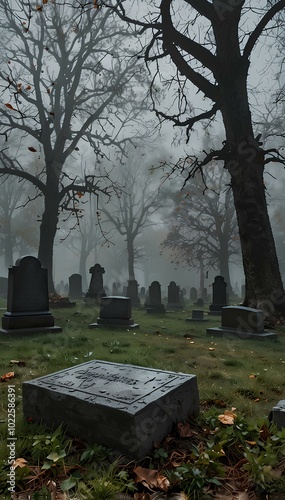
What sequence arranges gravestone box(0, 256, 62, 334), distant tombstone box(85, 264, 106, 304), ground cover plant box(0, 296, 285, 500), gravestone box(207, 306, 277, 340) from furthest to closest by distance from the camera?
distant tombstone box(85, 264, 106, 304), gravestone box(207, 306, 277, 340), gravestone box(0, 256, 62, 334), ground cover plant box(0, 296, 285, 500)

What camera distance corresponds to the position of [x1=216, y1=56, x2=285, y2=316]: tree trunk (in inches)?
400

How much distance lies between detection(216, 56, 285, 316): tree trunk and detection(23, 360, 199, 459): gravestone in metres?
7.53

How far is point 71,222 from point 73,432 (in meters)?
54.5

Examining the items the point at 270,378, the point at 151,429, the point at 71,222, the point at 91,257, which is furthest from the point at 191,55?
the point at 91,257

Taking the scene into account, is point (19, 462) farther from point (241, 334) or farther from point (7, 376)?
point (241, 334)

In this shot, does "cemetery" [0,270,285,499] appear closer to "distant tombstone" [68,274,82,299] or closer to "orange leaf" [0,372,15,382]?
"orange leaf" [0,372,15,382]

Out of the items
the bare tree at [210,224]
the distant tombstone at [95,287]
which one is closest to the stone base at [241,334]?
the distant tombstone at [95,287]

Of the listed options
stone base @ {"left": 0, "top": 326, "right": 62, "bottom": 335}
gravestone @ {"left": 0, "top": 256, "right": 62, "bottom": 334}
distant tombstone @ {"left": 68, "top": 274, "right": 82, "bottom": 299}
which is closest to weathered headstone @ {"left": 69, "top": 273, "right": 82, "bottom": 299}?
distant tombstone @ {"left": 68, "top": 274, "right": 82, "bottom": 299}

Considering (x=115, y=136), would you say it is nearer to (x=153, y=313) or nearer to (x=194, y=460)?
(x=153, y=313)

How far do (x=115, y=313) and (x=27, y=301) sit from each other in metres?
2.69

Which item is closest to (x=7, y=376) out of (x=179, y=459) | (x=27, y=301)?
(x=179, y=459)

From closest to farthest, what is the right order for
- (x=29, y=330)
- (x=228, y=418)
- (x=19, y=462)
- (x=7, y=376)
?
(x=19, y=462) < (x=228, y=418) < (x=7, y=376) < (x=29, y=330)

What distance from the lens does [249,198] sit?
10.6 m

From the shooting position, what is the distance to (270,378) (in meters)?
4.65
